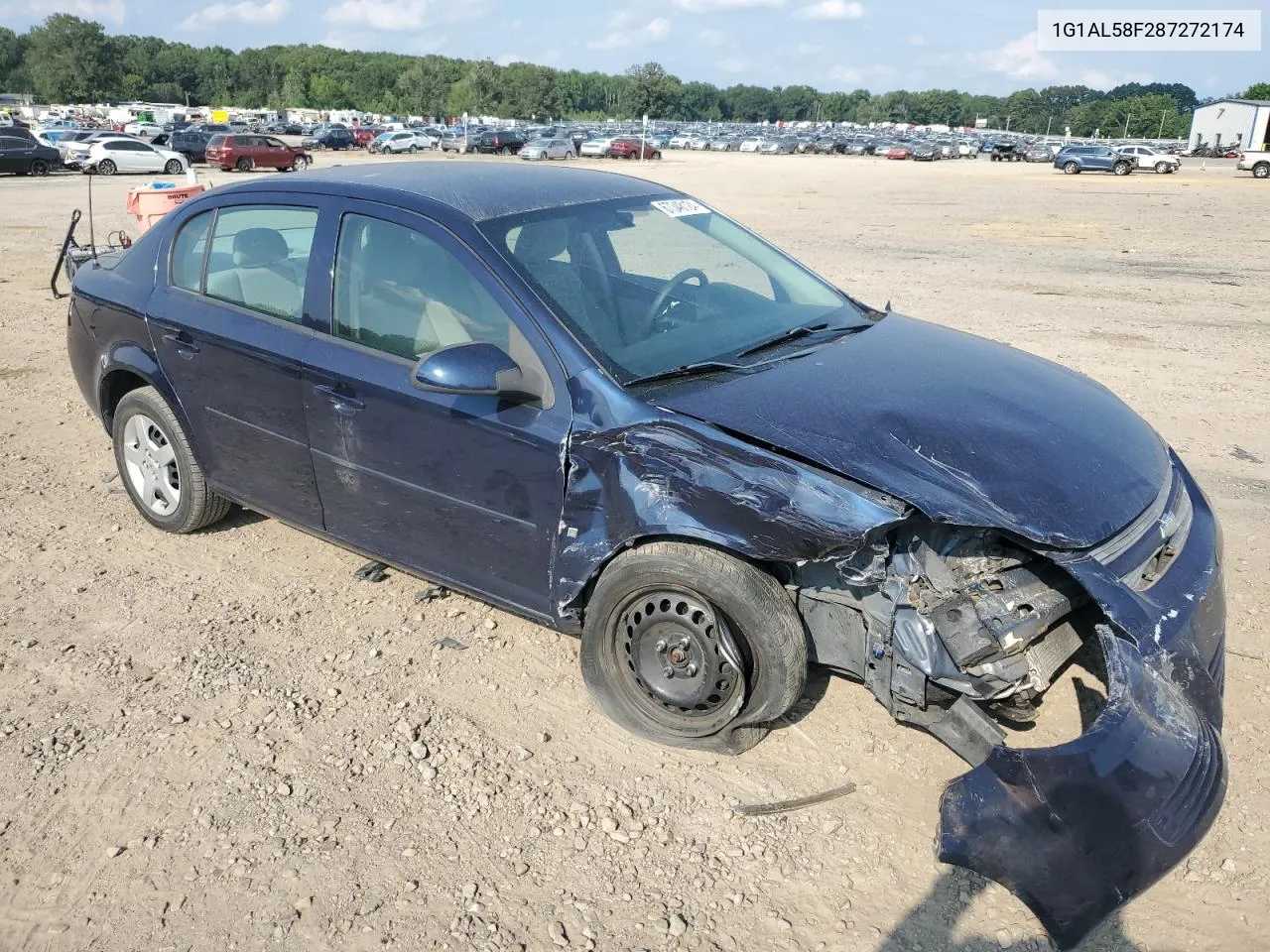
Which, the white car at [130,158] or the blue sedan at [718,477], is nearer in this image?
the blue sedan at [718,477]

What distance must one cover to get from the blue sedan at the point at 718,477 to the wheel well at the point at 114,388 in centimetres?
50

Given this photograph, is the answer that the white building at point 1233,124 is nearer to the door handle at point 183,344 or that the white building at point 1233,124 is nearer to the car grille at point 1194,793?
the car grille at point 1194,793

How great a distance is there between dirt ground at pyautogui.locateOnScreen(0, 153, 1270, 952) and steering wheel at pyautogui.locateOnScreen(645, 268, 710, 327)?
4.50 ft

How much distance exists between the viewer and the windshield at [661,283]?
3.40 m

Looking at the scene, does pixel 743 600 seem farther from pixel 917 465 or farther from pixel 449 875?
pixel 449 875

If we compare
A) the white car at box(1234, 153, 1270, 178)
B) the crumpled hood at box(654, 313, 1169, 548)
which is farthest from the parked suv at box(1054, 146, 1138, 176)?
the crumpled hood at box(654, 313, 1169, 548)

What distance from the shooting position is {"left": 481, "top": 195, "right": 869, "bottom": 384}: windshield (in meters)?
3.40

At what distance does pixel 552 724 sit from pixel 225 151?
127ft

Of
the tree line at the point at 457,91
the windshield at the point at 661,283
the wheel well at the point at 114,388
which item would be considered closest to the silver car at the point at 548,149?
the wheel well at the point at 114,388

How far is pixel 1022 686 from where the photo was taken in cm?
284

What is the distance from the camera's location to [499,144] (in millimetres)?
56469

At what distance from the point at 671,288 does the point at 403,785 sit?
82.1 inches

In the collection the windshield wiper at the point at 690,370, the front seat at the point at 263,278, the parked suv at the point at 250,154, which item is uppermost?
the parked suv at the point at 250,154

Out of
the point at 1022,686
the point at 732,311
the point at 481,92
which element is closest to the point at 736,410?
the point at 732,311
